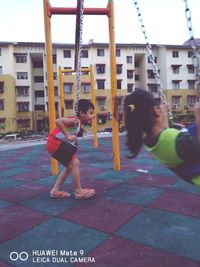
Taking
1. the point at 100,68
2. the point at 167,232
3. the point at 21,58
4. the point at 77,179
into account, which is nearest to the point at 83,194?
the point at 77,179

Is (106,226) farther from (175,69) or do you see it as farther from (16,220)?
(175,69)

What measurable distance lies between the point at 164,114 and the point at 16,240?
1973 millimetres

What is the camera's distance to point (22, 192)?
447 centimetres

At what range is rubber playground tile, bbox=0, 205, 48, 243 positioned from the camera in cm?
287

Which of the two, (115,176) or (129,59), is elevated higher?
(129,59)

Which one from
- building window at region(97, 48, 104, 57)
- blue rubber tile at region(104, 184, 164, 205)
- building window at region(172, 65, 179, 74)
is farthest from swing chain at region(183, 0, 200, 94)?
building window at region(172, 65, 179, 74)

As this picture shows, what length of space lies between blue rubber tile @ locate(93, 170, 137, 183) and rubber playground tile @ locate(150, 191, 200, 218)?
121cm

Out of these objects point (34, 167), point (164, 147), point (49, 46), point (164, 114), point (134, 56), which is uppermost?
point (134, 56)

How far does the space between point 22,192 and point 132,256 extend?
2.70 meters

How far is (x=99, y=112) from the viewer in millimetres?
39000

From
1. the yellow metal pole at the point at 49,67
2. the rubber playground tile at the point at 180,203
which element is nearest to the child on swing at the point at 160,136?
the rubber playground tile at the point at 180,203

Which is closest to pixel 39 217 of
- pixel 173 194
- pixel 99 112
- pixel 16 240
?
pixel 16 240

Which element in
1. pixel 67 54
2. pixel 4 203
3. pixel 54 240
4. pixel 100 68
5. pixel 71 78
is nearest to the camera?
pixel 54 240

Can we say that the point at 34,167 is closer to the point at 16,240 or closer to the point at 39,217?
the point at 39,217
